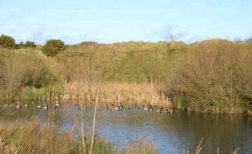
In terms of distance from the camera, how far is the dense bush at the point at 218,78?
20312mm

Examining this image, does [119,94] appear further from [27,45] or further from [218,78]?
[27,45]

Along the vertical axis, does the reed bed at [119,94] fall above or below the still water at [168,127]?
above

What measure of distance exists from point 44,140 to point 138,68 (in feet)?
116

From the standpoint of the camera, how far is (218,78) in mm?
20656

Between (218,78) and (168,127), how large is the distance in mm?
5234

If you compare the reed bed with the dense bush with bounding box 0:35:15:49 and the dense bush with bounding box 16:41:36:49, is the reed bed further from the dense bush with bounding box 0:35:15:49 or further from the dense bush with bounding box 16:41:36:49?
the dense bush with bounding box 16:41:36:49

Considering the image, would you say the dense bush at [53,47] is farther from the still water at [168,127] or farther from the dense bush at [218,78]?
the dense bush at [218,78]

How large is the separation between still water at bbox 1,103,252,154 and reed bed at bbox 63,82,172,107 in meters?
1.59

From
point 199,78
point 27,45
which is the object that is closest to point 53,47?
point 27,45

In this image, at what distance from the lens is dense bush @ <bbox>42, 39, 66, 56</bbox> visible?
157 ft

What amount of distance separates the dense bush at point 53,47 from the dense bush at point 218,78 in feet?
97.2

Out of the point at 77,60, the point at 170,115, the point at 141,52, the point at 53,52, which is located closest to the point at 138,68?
the point at 141,52

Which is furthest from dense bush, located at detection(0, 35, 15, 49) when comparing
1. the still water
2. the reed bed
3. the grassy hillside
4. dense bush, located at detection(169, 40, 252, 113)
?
dense bush, located at detection(169, 40, 252, 113)

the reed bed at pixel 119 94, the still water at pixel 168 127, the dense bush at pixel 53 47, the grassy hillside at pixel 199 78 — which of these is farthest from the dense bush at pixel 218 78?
the dense bush at pixel 53 47
